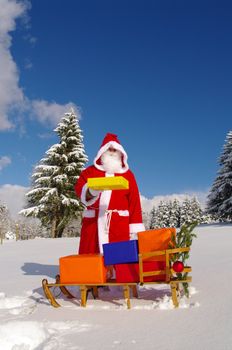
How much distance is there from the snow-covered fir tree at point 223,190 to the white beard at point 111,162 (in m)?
25.7

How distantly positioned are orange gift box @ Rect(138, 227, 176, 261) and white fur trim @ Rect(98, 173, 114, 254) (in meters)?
0.97

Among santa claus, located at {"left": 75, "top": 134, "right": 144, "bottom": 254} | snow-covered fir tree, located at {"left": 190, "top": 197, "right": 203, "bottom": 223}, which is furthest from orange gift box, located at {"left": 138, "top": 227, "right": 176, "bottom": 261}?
snow-covered fir tree, located at {"left": 190, "top": 197, "right": 203, "bottom": 223}

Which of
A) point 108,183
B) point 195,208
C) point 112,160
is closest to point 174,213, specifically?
point 195,208

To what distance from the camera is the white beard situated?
5957 mm

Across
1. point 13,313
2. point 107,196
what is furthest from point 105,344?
point 107,196

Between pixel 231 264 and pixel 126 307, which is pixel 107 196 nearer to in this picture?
pixel 126 307

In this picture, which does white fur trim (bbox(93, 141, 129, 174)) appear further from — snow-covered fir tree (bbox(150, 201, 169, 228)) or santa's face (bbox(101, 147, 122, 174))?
snow-covered fir tree (bbox(150, 201, 169, 228))

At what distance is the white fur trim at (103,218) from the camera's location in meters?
5.57

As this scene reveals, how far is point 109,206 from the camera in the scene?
5.70 m

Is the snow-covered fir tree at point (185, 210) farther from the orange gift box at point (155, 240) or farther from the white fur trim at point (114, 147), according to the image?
the orange gift box at point (155, 240)

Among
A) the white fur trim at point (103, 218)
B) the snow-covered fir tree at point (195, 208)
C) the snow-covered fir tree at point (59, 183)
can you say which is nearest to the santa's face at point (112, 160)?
the white fur trim at point (103, 218)

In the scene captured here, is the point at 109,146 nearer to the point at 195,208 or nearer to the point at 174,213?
the point at 195,208

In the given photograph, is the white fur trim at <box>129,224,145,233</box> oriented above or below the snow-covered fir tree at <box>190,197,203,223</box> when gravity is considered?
below

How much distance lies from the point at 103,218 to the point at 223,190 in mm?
27168
